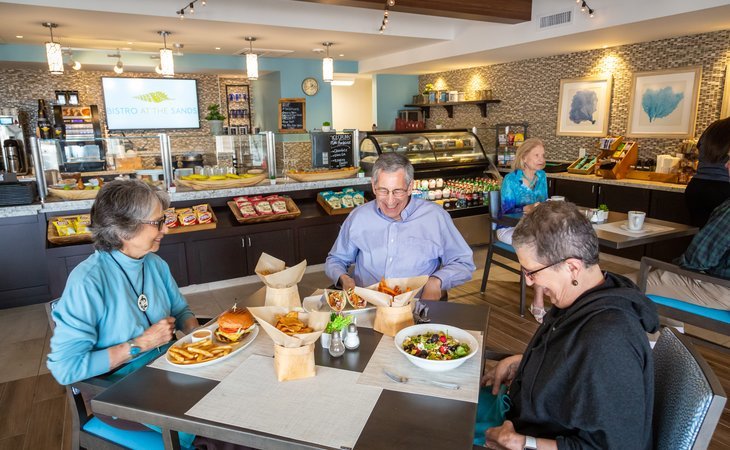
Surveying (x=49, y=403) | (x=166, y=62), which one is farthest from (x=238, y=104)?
(x=49, y=403)

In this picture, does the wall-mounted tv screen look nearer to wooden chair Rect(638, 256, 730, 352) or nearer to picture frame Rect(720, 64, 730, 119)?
picture frame Rect(720, 64, 730, 119)

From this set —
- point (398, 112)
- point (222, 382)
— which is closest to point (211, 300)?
point (222, 382)

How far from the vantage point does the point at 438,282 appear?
2359 millimetres

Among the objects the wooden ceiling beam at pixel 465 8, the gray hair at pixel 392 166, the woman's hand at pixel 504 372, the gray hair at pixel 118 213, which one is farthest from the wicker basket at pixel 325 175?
the woman's hand at pixel 504 372

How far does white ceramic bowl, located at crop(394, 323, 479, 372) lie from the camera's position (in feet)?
4.80

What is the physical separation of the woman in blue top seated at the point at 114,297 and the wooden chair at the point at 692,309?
2672 millimetres

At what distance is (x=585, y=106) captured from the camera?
620cm

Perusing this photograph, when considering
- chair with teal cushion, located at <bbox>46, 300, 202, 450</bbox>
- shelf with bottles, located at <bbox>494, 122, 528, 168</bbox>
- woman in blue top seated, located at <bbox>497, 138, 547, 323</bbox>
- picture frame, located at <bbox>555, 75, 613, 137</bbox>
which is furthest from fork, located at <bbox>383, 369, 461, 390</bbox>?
shelf with bottles, located at <bbox>494, 122, 528, 168</bbox>

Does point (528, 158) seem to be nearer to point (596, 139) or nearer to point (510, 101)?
point (596, 139)

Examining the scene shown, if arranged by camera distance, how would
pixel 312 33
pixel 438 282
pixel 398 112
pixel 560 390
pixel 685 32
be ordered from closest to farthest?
pixel 560 390, pixel 438 282, pixel 685 32, pixel 312 33, pixel 398 112

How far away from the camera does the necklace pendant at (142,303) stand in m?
1.86

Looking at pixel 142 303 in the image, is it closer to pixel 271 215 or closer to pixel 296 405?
pixel 296 405

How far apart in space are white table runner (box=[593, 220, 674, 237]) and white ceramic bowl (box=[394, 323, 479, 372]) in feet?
6.65

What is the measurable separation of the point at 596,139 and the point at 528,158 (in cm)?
267
